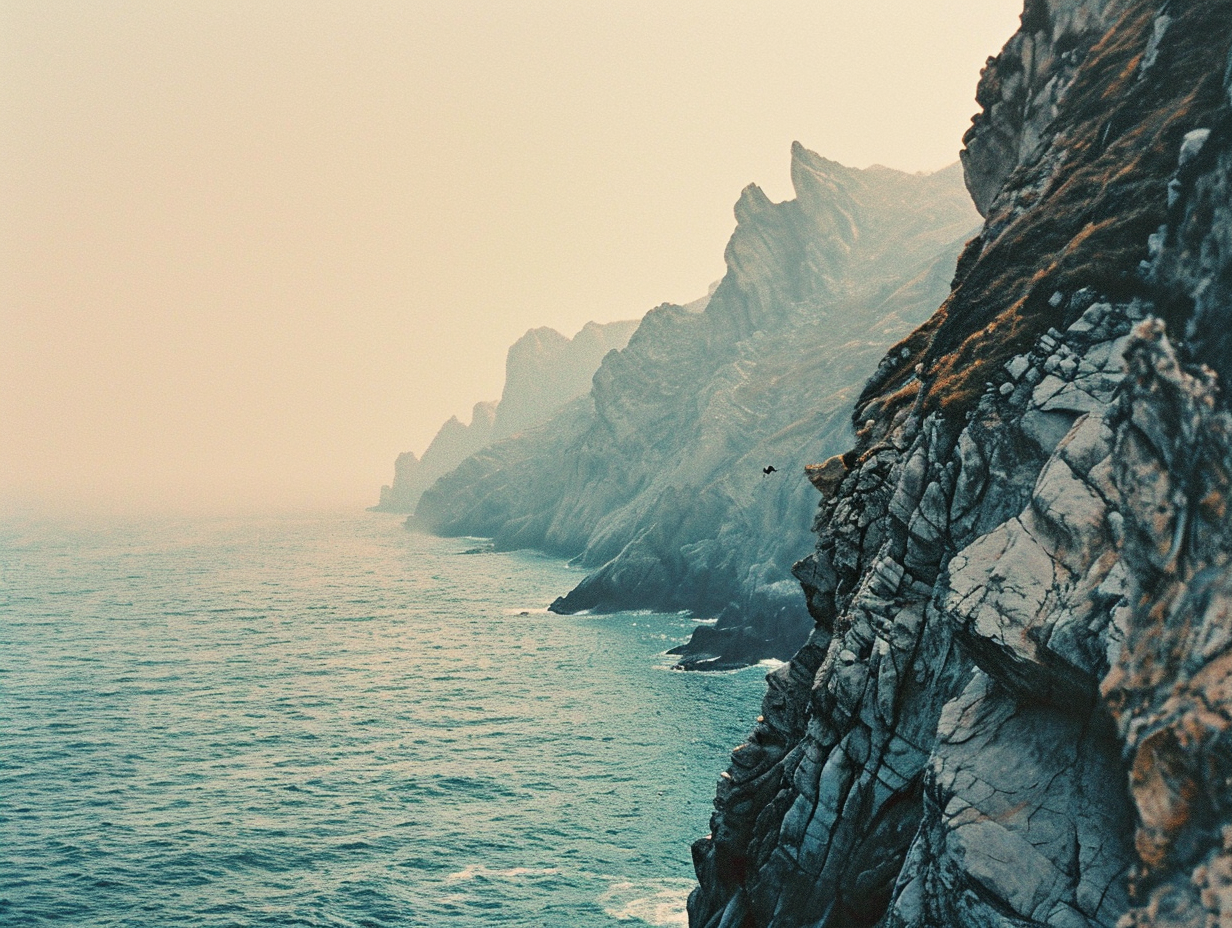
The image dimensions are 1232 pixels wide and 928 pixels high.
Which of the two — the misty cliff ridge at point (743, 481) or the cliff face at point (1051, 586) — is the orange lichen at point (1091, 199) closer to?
the cliff face at point (1051, 586)

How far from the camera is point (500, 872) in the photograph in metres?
44.0

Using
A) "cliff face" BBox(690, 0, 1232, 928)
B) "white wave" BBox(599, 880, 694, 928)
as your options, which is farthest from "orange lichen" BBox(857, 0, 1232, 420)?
"white wave" BBox(599, 880, 694, 928)

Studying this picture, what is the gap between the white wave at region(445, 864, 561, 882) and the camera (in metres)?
43.3

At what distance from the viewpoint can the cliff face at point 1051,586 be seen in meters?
15.9

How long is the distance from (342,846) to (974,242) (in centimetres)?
4656

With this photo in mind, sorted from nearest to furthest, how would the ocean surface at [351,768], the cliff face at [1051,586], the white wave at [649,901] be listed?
the cliff face at [1051,586] → the white wave at [649,901] → the ocean surface at [351,768]

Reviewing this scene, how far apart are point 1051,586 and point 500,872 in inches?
1388

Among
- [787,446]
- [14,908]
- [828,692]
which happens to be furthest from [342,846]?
[787,446]

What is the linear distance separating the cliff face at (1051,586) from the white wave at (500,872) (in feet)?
41.0

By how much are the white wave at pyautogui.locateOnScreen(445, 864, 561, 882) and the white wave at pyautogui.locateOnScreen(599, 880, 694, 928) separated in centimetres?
396

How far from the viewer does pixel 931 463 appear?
2628 cm

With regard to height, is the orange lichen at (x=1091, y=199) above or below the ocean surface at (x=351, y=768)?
above

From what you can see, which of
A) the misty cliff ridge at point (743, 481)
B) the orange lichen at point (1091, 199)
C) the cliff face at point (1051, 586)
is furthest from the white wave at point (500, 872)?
the misty cliff ridge at point (743, 481)

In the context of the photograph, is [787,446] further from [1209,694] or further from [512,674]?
[1209,694]
